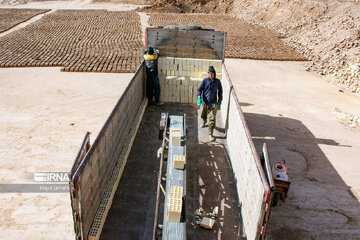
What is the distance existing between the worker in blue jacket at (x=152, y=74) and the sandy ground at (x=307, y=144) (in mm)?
3028

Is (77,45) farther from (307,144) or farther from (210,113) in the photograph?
(307,144)

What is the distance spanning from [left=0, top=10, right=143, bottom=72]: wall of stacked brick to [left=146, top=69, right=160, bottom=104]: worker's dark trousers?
5188 millimetres

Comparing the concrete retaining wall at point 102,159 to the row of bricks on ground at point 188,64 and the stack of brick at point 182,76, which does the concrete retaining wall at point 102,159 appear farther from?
the row of bricks on ground at point 188,64

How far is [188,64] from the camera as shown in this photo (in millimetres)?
9812

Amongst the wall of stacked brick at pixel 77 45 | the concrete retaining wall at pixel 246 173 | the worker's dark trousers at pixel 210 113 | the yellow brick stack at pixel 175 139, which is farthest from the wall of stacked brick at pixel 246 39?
the yellow brick stack at pixel 175 139

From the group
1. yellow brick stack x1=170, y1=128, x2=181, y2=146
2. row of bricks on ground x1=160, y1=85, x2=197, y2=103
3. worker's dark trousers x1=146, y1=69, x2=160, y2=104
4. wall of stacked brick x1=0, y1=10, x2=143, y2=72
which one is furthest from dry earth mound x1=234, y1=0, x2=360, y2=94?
yellow brick stack x1=170, y1=128, x2=181, y2=146

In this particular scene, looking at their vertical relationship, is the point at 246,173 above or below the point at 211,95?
below

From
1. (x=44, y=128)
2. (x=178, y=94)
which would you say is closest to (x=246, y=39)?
(x=178, y=94)

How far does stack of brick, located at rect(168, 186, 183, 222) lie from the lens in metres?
4.40

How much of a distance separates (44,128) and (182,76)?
4263 millimetres

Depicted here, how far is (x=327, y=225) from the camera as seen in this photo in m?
5.90

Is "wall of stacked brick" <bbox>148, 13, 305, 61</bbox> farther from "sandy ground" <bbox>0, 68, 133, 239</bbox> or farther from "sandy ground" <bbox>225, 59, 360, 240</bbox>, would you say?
"sandy ground" <bbox>0, 68, 133, 239</bbox>

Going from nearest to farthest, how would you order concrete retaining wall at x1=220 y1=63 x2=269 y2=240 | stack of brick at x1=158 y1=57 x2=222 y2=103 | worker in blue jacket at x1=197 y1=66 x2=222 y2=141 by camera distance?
concrete retaining wall at x1=220 y1=63 x2=269 y2=240
worker in blue jacket at x1=197 y1=66 x2=222 y2=141
stack of brick at x1=158 y1=57 x2=222 y2=103

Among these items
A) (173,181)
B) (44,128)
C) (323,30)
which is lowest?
(44,128)
